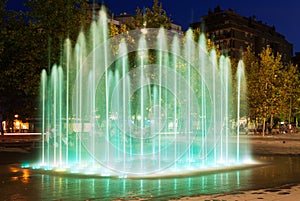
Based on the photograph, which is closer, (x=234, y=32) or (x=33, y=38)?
(x=33, y=38)

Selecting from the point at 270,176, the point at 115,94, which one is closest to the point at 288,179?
the point at 270,176

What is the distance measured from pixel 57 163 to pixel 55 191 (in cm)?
860

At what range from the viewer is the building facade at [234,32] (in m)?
103

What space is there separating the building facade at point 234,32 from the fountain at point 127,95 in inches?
A: 2418

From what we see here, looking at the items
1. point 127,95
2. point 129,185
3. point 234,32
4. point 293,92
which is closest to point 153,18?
point 127,95

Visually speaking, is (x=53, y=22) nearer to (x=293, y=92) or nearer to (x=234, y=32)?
(x=293, y=92)

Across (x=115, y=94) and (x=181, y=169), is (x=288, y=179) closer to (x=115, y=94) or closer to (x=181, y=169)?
(x=181, y=169)

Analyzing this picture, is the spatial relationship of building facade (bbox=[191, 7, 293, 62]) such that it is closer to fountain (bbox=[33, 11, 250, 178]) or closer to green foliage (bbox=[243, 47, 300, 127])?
green foliage (bbox=[243, 47, 300, 127])

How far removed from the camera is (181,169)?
17203 mm

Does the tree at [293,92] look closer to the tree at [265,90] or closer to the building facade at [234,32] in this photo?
the tree at [265,90]

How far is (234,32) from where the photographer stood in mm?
103125

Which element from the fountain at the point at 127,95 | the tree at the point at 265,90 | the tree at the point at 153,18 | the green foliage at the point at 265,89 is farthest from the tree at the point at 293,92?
the tree at the point at 153,18

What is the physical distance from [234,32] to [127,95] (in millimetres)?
71271

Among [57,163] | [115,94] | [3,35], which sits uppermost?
[3,35]
